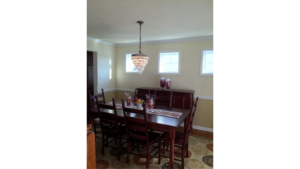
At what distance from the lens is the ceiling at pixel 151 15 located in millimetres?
1905

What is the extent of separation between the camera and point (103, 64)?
175 inches

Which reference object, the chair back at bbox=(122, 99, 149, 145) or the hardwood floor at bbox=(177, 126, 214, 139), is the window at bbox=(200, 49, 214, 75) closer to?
the hardwood floor at bbox=(177, 126, 214, 139)

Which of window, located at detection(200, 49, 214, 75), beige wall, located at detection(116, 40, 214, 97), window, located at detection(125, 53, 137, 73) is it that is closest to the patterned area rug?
beige wall, located at detection(116, 40, 214, 97)

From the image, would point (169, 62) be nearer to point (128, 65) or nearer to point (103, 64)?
point (128, 65)

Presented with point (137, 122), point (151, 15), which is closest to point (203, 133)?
point (137, 122)

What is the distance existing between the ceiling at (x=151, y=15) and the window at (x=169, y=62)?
41.1 inches

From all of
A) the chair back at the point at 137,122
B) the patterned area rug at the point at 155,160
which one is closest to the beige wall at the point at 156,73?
the patterned area rug at the point at 155,160

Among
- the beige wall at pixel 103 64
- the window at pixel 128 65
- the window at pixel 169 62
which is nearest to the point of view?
the window at pixel 169 62

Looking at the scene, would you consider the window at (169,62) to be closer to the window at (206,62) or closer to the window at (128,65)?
the window at (206,62)

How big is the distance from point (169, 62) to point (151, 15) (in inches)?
79.1

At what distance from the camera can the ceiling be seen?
191cm
